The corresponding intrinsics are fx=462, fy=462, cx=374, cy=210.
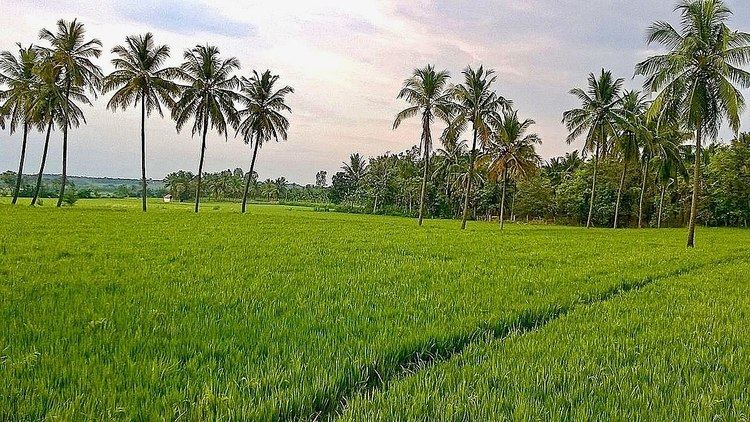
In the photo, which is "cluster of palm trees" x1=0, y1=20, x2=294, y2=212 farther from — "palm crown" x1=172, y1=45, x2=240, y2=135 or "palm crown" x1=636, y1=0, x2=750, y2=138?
"palm crown" x1=636, y1=0, x2=750, y2=138

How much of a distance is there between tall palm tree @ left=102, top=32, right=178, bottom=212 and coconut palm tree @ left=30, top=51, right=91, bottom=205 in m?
3.09

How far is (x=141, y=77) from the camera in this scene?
1299 inches

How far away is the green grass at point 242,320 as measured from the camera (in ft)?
11.1

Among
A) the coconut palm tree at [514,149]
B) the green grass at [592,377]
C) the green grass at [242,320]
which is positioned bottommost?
the green grass at [242,320]

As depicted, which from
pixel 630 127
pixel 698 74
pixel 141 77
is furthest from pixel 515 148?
pixel 141 77

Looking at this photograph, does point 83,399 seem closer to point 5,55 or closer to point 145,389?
point 145,389

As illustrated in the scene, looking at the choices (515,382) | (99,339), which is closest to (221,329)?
(99,339)

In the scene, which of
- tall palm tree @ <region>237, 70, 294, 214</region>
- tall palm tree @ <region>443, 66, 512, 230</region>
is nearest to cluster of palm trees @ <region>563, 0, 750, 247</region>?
tall palm tree @ <region>443, 66, 512, 230</region>

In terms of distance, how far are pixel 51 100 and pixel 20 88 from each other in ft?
9.67

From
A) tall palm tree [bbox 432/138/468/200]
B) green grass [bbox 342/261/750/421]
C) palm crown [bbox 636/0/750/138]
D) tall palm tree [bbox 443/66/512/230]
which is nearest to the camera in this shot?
green grass [bbox 342/261/750/421]

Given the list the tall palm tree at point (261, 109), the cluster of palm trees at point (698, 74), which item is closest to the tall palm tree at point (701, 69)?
the cluster of palm trees at point (698, 74)

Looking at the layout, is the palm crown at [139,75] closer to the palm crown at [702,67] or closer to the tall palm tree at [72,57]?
the tall palm tree at [72,57]

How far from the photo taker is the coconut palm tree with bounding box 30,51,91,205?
3158 centimetres

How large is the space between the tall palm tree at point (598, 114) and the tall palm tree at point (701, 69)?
15.8 m
